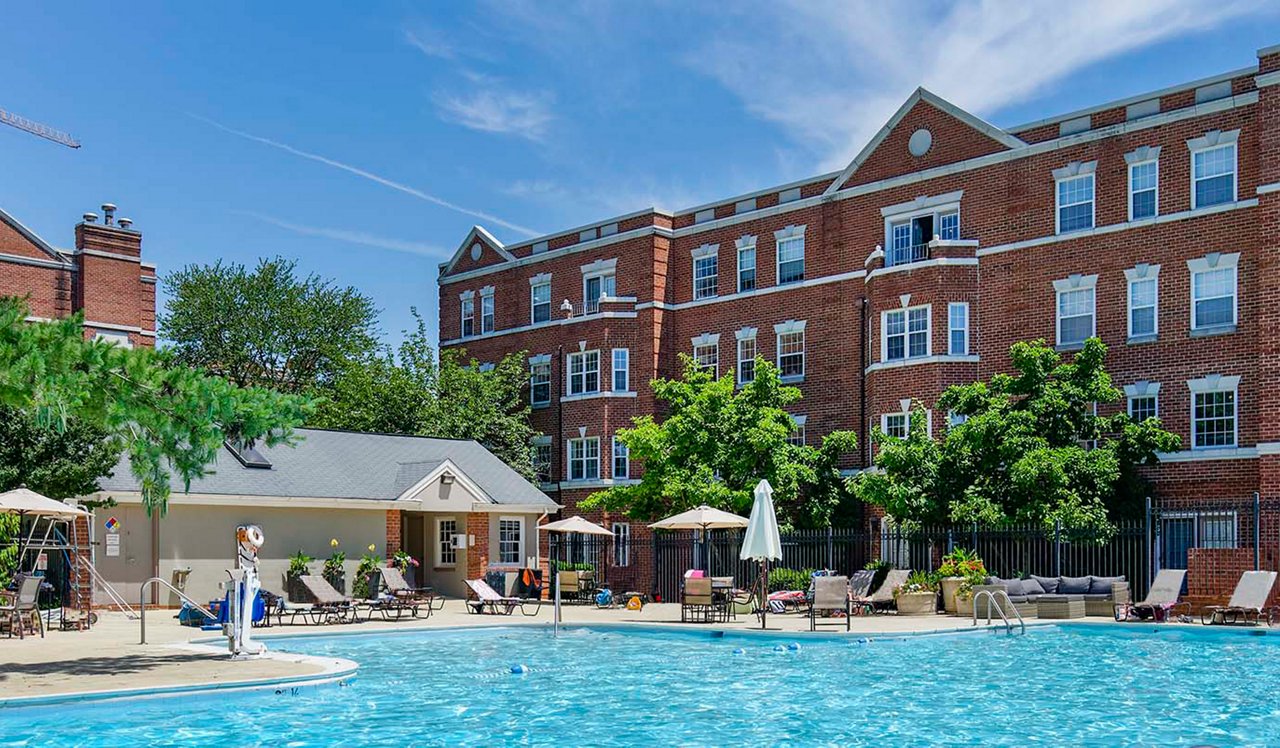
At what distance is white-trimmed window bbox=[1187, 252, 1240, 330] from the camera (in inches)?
1214

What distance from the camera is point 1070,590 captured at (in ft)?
89.9

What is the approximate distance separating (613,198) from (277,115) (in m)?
17.6

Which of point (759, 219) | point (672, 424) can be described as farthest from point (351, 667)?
point (759, 219)

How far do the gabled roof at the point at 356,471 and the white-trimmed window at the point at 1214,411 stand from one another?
16825 mm

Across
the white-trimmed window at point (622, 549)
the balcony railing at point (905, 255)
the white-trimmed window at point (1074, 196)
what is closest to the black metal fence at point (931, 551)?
the white-trimmed window at point (622, 549)

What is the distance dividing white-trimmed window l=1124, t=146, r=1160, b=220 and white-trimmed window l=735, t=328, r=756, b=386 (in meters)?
12.5

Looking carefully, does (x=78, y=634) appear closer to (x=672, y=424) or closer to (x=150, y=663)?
(x=150, y=663)

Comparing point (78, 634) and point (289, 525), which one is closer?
→ point (78, 634)

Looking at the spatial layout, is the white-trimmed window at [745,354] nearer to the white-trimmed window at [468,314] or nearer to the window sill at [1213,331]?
the white-trimmed window at [468,314]

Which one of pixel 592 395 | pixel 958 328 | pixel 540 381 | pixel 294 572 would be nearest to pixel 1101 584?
pixel 958 328

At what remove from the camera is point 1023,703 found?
1532 centimetres

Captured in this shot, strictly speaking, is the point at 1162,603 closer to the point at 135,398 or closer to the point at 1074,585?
the point at 1074,585

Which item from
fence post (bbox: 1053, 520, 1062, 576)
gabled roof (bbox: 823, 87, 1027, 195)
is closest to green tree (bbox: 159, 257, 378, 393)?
gabled roof (bbox: 823, 87, 1027, 195)

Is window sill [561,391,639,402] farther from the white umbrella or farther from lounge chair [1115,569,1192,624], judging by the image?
lounge chair [1115,569,1192,624]
